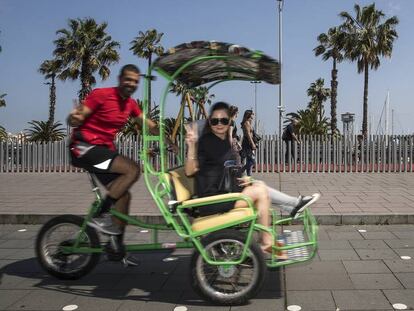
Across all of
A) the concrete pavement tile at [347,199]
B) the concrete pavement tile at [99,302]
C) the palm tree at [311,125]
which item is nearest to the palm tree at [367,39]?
the palm tree at [311,125]

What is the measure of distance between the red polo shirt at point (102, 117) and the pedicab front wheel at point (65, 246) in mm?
757

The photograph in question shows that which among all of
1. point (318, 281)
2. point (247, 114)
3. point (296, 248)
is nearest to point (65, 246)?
point (296, 248)

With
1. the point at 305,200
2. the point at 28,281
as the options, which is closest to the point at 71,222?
the point at 28,281

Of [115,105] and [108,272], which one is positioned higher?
[115,105]

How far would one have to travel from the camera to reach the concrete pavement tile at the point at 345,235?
6.27 meters

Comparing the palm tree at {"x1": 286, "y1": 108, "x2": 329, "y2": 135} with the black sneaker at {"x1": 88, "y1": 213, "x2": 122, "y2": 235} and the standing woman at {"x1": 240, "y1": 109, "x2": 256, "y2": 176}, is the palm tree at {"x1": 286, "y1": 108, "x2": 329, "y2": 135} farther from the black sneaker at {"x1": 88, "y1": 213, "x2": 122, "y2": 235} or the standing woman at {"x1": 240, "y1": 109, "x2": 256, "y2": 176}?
the black sneaker at {"x1": 88, "y1": 213, "x2": 122, "y2": 235}

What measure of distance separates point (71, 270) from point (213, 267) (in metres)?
1.49

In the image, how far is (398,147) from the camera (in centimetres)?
1616

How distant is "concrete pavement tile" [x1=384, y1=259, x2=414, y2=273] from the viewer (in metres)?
4.76

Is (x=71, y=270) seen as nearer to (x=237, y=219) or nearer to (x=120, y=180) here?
(x=120, y=180)

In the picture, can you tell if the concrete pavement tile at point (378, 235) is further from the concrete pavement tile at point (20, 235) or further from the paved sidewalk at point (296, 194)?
the concrete pavement tile at point (20, 235)

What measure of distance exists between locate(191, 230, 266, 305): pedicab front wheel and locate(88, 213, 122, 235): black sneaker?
91 centimetres

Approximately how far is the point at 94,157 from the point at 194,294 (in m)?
1.51

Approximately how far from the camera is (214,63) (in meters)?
4.93
